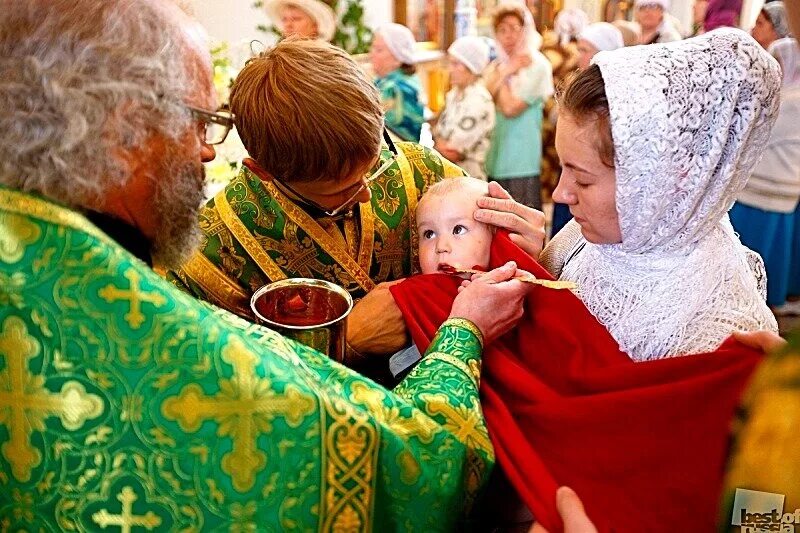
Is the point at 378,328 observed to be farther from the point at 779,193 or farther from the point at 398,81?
the point at 398,81

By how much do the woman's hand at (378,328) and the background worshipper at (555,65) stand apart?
10.4 feet

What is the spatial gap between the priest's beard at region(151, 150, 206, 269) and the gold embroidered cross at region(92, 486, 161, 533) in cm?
51

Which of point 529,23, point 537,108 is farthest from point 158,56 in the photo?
point 529,23

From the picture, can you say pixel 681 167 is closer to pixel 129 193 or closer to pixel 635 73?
pixel 635 73

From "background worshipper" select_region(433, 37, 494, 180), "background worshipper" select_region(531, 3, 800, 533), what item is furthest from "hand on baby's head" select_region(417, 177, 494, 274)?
"background worshipper" select_region(433, 37, 494, 180)

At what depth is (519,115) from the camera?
5.68 metres

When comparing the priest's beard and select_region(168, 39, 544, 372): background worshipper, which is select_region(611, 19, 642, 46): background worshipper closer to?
select_region(168, 39, 544, 372): background worshipper

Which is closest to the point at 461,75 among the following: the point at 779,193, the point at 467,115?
the point at 467,115

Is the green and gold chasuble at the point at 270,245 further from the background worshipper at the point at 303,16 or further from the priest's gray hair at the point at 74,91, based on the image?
the background worshipper at the point at 303,16

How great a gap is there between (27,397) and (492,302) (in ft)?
3.12

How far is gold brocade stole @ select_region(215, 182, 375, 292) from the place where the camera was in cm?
207

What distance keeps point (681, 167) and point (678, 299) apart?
0.27 metres

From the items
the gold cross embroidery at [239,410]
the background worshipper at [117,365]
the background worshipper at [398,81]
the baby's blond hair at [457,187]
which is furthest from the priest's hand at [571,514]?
the background worshipper at [398,81]

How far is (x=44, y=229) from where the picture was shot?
112cm
